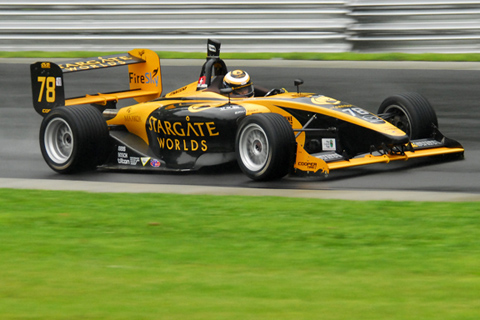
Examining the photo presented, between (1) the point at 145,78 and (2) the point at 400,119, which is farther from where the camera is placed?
(1) the point at 145,78

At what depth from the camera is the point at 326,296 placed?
5.20 metres

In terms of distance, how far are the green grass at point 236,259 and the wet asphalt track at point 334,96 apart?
103 centimetres

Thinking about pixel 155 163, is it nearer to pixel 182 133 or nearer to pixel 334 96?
pixel 182 133

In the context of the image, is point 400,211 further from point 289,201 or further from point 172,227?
point 172,227

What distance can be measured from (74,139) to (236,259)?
538 cm

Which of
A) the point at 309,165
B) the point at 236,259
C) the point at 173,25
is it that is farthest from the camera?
the point at 173,25

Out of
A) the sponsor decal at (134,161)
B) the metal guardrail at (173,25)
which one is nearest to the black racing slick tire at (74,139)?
the sponsor decal at (134,161)

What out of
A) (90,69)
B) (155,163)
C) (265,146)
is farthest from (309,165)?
(90,69)

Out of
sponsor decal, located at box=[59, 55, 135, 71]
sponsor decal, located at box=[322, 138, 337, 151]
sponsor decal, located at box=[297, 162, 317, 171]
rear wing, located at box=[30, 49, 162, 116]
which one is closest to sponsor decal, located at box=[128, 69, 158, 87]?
rear wing, located at box=[30, 49, 162, 116]

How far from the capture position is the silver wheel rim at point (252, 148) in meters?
10.2

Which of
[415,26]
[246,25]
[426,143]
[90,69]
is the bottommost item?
[426,143]

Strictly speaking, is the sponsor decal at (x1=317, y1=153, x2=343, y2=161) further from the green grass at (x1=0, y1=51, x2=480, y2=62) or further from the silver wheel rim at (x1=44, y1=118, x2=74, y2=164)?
the green grass at (x1=0, y1=51, x2=480, y2=62)

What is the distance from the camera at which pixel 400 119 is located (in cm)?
1142

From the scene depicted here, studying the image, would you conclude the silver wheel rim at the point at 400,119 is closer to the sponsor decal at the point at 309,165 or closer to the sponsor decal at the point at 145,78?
the sponsor decal at the point at 309,165
